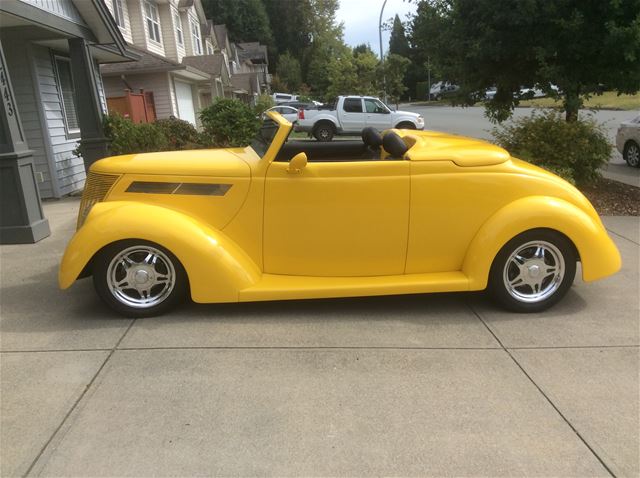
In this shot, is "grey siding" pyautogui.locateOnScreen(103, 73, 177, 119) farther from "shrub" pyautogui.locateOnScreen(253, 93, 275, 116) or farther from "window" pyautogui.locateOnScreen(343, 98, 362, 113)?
"window" pyautogui.locateOnScreen(343, 98, 362, 113)

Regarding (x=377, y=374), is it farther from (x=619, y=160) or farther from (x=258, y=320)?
(x=619, y=160)

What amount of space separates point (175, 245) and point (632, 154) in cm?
1110

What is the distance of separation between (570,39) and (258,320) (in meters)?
6.27

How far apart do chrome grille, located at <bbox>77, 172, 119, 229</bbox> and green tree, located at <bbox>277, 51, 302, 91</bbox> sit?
6186 cm

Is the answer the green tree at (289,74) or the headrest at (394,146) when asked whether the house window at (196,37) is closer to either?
the headrest at (394,146)

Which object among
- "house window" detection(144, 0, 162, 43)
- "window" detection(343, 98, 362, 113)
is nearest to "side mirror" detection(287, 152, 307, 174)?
"window" detection(343, 98, 362, 113)

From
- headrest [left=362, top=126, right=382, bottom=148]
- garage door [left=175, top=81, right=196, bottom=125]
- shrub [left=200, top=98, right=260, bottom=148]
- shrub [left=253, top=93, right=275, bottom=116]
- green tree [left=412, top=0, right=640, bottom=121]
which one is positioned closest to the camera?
headrest [left=362, top=126, right=382, bottom=148]

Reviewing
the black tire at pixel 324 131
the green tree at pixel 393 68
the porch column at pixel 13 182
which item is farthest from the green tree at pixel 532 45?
the green tree at pixel 393 68

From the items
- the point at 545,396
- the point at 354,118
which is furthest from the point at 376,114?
the point at 545,396

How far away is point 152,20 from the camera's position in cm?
2250

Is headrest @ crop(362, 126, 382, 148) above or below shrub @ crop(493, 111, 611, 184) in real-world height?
above

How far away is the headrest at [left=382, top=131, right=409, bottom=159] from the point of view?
3869 millimetres

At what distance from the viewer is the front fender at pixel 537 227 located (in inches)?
149

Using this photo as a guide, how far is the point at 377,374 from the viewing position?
312 cm
